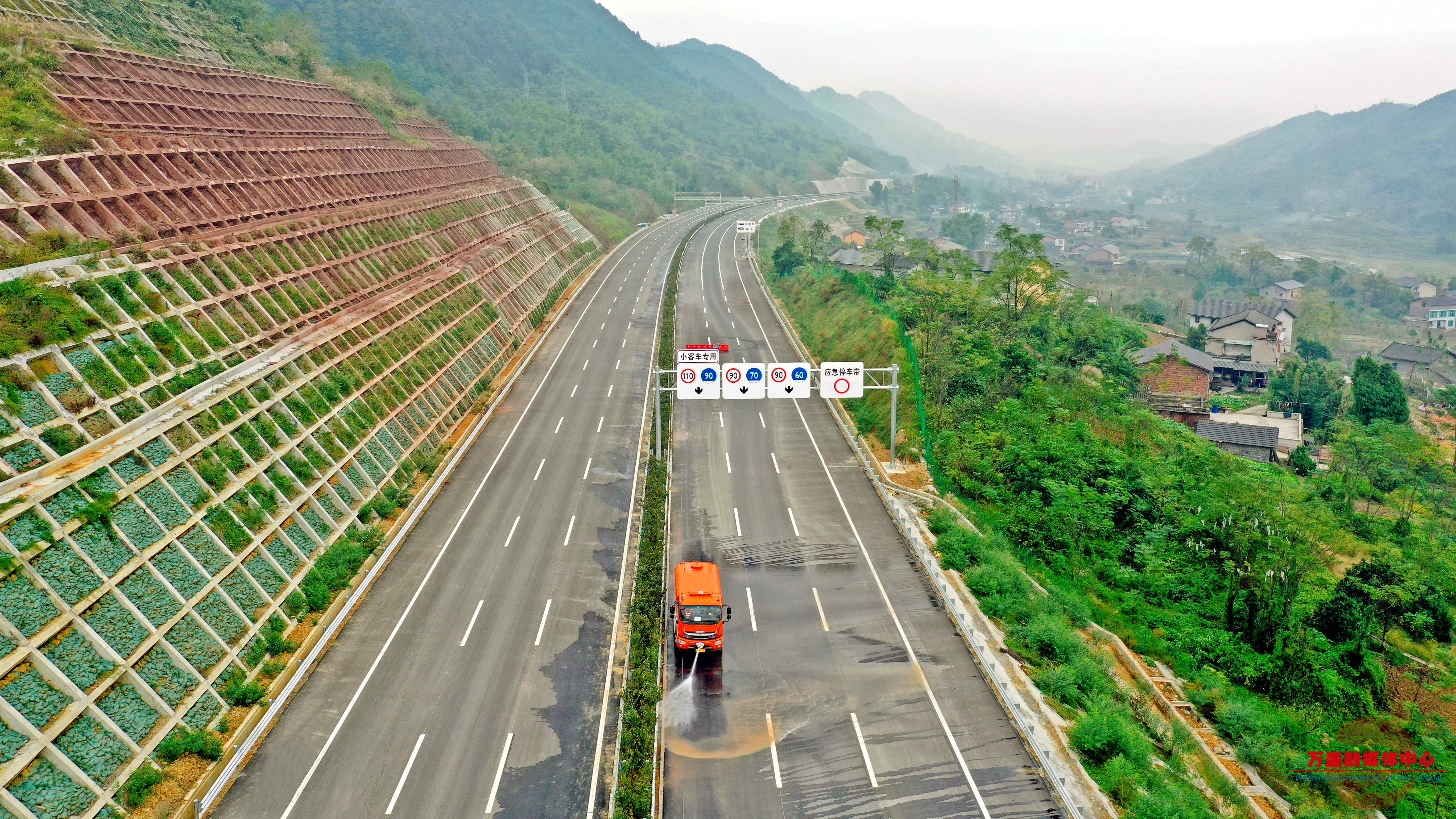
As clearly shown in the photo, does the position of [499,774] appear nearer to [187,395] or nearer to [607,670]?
[607,670]

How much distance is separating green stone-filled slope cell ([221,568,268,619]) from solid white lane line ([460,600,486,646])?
20.3 feet

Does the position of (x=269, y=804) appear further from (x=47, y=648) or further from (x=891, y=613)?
(x=891, y=613)

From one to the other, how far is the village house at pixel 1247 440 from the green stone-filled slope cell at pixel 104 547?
58.0m

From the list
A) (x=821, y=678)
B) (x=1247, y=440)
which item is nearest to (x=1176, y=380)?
(x=1247, y=440)

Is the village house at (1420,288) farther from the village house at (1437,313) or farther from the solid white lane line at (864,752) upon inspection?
the solid white lane line at (864,752)

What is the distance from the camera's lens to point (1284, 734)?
25.1 m

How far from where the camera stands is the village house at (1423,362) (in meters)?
81.4

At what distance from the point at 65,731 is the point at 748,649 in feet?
57.9

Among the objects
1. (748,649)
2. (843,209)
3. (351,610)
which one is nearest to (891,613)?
(748,649)

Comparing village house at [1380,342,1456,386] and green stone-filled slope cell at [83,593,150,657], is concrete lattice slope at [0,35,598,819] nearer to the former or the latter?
green stone-filled slope cell at [83,593,150,657]

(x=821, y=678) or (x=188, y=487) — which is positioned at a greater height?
(x=188, y=487)

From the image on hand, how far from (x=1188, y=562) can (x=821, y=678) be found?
20252 mm

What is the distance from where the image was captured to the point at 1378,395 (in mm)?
57188

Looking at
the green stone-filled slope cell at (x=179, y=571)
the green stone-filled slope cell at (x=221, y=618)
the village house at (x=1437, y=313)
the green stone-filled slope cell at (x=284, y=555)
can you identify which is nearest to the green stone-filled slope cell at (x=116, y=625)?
the green stone-filled slope cell at (x=179, y=571)
